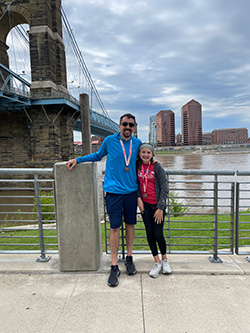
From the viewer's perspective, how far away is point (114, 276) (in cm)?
229

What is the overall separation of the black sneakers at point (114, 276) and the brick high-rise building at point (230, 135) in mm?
126278

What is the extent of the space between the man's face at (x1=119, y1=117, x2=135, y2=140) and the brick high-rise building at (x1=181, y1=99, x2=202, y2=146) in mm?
111142

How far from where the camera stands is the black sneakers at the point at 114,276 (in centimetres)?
221

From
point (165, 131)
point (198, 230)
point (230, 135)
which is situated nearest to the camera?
point (198, 230)

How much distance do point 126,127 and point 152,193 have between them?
0.68 m

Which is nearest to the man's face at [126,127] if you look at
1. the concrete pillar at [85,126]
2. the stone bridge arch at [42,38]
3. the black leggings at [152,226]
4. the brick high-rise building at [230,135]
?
the black leggings at [152,226]

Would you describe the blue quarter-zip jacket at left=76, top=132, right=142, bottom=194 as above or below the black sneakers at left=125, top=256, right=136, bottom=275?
above

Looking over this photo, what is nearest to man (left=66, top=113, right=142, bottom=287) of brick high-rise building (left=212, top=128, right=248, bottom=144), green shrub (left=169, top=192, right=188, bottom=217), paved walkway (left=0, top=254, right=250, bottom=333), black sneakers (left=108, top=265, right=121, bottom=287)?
black sneakers (left=108, top=265, right=121, bottom=287)

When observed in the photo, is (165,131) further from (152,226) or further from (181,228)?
(152,226)

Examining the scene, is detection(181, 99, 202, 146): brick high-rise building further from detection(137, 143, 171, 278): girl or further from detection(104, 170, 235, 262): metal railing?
detection(137, 143, 171, 278): girl

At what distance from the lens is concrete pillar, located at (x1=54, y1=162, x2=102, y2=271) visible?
7.98 feet

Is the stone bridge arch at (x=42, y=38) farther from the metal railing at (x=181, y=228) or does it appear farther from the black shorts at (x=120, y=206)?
the black shorts at (x=120, y=206)

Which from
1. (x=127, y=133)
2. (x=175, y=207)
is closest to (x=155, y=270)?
(x=127, y=133)

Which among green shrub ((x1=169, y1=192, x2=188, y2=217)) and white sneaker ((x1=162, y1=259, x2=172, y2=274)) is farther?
green shrub ((x1=169, y1=192, x2=188, y2=217))
